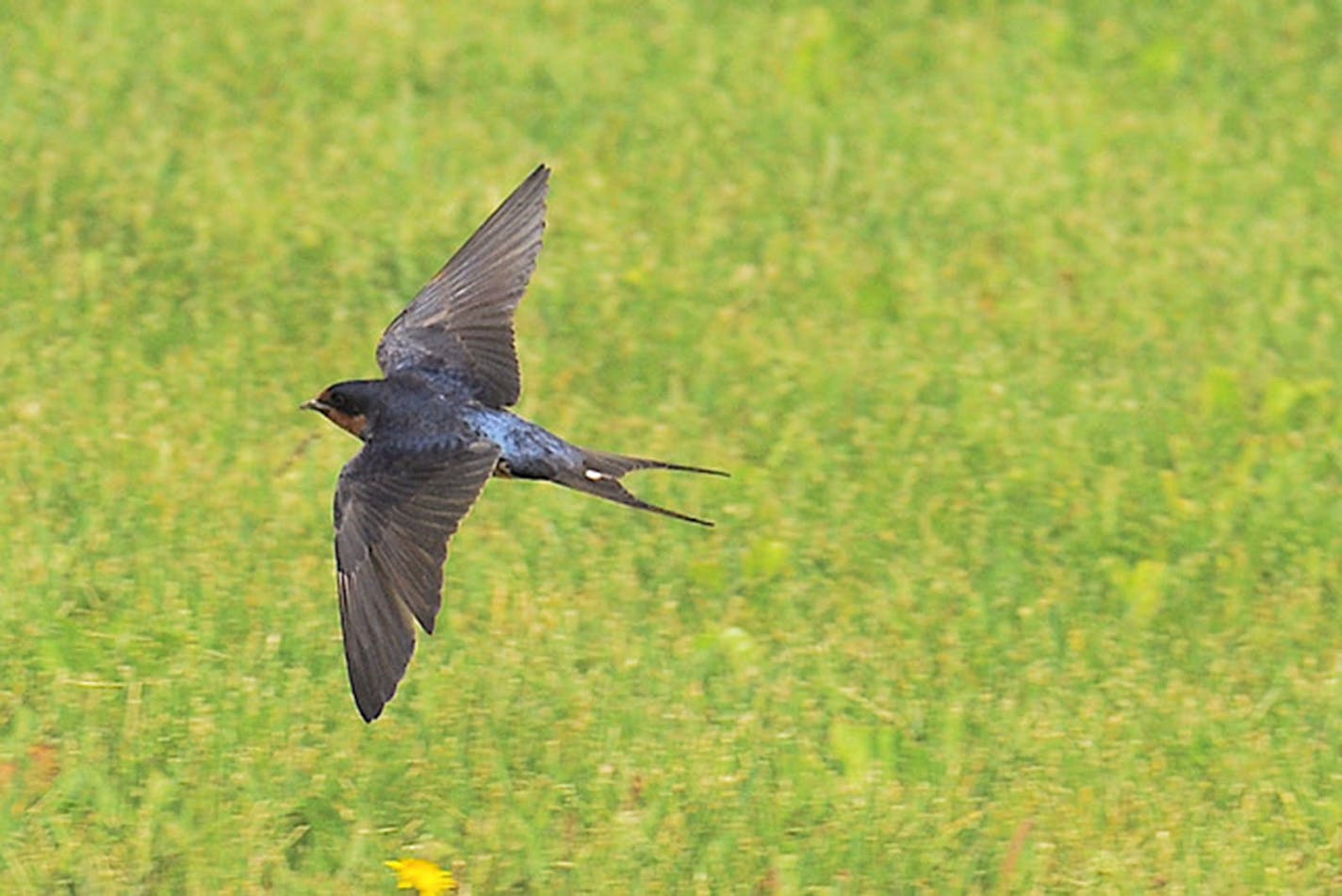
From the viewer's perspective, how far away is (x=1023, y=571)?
671 cm

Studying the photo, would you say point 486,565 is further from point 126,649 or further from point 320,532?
point 126,649

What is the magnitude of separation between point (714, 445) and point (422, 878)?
2.54 meters

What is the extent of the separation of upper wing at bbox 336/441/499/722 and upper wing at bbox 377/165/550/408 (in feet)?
2.00

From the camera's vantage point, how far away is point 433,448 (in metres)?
5.94

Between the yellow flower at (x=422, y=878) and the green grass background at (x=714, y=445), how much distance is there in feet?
0.48

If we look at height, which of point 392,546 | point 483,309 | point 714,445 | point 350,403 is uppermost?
point 483,309

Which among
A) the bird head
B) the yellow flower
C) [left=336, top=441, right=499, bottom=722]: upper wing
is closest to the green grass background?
the yellow flower

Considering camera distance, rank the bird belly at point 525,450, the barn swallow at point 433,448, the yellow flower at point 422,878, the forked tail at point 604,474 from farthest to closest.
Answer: the bird belly at point 525,450 < the forked tail at point 604,474 < the barn swallow at point 433,448 < the yellow flower at point 422,878

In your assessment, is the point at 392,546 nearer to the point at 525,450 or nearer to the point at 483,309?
the point at 525,450

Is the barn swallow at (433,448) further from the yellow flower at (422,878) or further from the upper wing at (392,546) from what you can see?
the yellow flower at (422,878)

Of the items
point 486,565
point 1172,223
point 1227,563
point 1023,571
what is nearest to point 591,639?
point 486,565

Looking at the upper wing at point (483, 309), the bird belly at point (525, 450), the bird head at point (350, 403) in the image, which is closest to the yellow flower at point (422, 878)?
the bird belly at point (525, 450)

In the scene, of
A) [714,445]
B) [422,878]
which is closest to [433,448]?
[422,878]

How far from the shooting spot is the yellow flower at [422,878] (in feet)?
16.4
